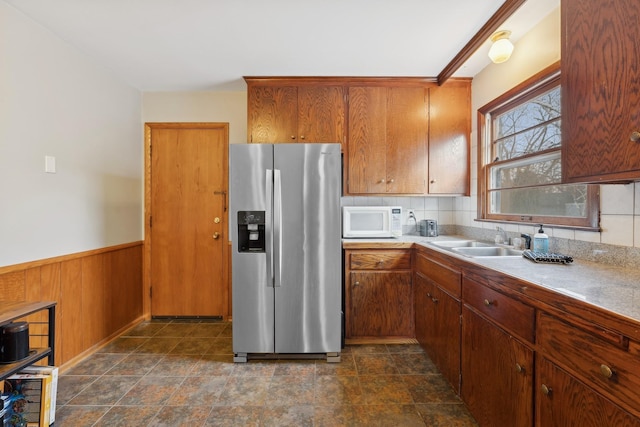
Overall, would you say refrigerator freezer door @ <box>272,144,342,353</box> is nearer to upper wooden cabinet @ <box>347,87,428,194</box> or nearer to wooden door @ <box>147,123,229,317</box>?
upper wooden cabinet @ <box>347,87,428,194</box>

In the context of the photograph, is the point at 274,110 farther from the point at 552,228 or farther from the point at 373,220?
the point at 552,228

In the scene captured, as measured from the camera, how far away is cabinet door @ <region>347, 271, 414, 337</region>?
2408mm

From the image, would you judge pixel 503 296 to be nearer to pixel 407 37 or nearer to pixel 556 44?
pixel 556 44

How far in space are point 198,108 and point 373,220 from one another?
7.16 ft

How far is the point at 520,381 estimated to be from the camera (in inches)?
45.4

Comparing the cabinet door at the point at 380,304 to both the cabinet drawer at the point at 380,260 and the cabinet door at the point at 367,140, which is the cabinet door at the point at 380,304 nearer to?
the cabinet drawer at the point at 380,260

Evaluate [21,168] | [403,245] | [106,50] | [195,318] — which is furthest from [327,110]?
[195,318]

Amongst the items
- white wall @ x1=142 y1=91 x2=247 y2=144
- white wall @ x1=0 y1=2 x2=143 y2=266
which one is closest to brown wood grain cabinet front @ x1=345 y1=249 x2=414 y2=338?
white wall @ x1=142 y1=91 x2=247 y2=144

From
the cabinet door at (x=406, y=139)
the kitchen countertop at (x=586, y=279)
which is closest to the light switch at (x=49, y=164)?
the cabinet door at (x=406, y=139)

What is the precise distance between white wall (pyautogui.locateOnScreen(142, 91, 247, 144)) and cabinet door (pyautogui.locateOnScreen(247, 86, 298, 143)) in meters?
0.43

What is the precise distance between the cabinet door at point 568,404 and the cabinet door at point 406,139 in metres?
1.86

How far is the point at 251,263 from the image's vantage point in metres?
2.19

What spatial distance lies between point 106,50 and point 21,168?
1130 mm

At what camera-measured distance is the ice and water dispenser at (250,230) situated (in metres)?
2.18
